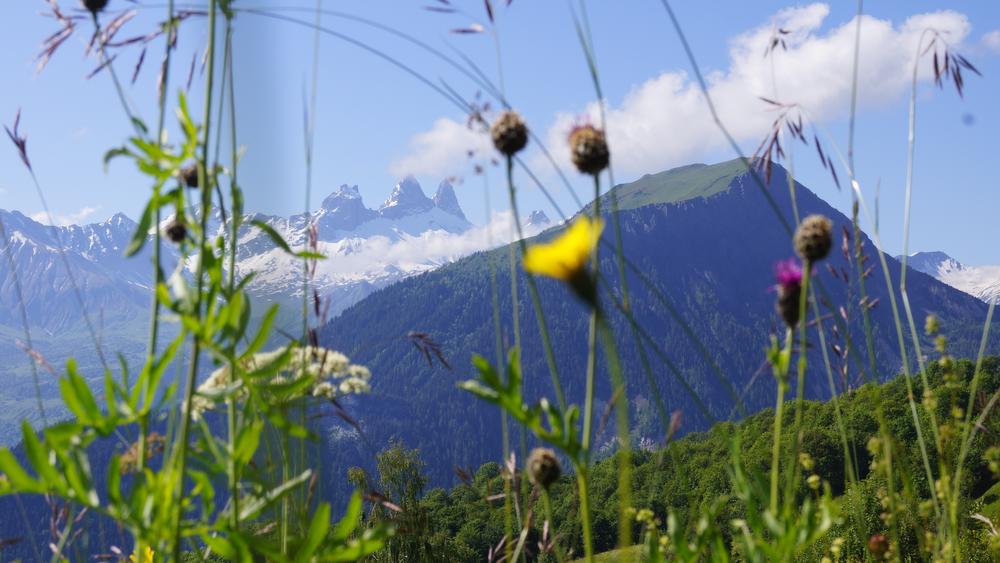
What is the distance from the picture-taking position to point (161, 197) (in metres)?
1.27

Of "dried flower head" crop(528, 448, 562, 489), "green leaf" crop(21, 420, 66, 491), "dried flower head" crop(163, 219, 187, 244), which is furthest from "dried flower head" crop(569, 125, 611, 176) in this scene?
"green leaf" crop(21, 420, 66, 491)

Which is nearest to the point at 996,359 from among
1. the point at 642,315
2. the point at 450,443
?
the point at 450,443

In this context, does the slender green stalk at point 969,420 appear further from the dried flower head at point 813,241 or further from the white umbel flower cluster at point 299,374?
the white umbel flower cluster at point 299,374

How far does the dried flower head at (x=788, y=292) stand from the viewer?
1433 millimetres

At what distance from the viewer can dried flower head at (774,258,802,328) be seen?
1.43 meters

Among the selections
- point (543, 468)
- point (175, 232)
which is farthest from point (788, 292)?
→ point (175, 232)

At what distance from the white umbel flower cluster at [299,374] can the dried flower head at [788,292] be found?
78 centimetres

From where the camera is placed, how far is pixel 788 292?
143 cm

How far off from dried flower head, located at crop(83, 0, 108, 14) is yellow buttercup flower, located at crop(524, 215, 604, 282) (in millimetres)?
1369

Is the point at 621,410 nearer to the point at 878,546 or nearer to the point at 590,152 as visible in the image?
the point at 590,152

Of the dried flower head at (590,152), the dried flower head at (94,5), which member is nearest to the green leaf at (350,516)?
the dried flower head at (590,152)

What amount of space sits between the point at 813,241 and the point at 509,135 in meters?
0.53

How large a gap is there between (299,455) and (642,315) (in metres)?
192

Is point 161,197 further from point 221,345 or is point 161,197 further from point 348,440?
point 348,440
